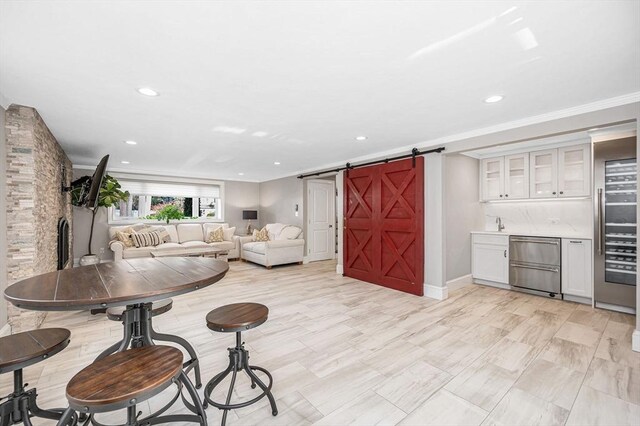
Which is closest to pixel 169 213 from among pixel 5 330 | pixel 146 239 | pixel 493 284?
pixel 146 239

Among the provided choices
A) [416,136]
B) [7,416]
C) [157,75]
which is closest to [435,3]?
[157,75]

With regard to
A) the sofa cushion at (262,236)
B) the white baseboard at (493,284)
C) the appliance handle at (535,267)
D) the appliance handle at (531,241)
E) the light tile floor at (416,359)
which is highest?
the appliance handle at (531,241)

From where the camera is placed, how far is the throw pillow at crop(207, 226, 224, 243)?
24.3 feet

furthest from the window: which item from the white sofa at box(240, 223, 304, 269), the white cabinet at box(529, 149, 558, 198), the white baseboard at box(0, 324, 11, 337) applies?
the white cabinet at box(529, 149, 558, 198)

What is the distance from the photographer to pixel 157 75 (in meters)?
2.22

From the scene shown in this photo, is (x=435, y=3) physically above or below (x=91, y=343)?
above

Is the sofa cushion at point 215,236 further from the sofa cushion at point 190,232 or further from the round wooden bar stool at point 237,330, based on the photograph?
the round wooden bar stool at point 237,330

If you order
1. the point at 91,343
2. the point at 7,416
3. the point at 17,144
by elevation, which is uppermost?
the point at 17,144

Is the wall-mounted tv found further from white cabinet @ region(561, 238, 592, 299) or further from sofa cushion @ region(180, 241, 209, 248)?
white cabinet @ region(561, 238, 592, 299)

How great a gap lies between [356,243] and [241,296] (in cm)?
239

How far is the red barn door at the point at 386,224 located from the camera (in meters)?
4.38

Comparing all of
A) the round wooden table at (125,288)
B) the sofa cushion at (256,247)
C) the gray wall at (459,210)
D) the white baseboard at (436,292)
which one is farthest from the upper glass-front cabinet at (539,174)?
the round wooden table at (125,288)

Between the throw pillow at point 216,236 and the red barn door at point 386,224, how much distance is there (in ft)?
12.1

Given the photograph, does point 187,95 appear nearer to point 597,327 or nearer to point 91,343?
point 91,343
